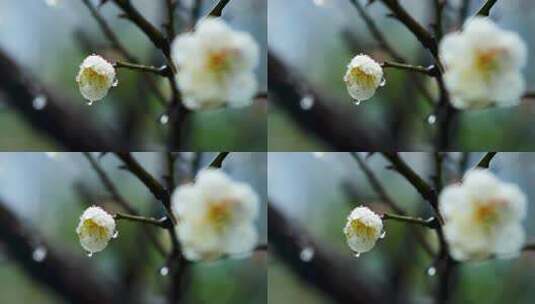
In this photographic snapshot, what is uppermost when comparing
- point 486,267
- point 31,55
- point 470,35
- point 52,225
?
point 31,55

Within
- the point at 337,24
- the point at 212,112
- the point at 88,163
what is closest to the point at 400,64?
the point at 337,24

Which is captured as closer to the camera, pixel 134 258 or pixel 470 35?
pixel 470 35

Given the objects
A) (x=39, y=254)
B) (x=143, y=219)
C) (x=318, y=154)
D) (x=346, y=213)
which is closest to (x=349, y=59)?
(x=318, y=154)

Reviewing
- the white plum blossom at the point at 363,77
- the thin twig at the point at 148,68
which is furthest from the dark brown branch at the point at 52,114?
the white plum blossom at the point at 363,77

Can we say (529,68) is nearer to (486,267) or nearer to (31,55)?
(486,267)

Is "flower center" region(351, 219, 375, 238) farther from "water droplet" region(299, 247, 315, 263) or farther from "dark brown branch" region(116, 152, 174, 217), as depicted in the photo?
"dark brown branch" region(116, 152, 174, 217)

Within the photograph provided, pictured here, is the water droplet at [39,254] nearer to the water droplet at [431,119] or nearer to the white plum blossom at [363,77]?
the white plum blossom at [363,77]

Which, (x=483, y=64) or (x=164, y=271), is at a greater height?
(x=483, y=64)

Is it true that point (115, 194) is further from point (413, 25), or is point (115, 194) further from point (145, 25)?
point (413, 25)
